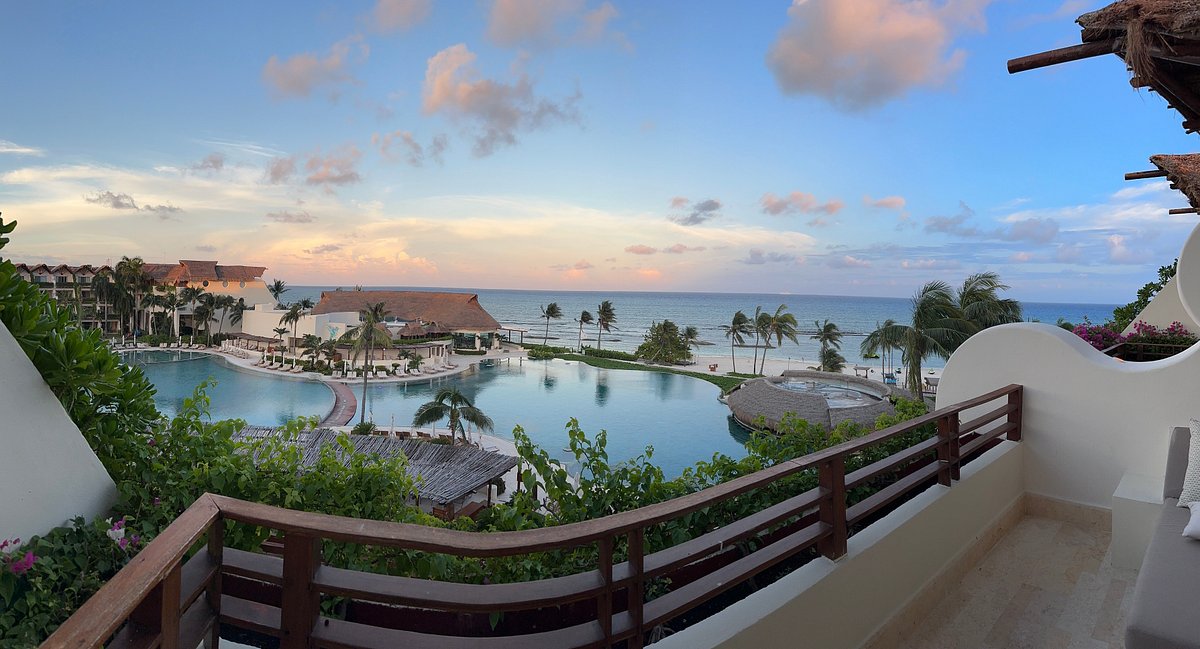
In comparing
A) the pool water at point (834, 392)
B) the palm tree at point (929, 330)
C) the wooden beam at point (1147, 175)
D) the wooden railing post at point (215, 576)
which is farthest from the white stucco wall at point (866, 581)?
the pool water at point (834, 392)

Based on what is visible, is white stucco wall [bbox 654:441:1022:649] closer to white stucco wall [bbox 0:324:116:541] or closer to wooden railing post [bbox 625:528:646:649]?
wooden railing post [bbox 625:528:646:649]

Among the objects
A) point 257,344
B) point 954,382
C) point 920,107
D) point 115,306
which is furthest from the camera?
point 257,344

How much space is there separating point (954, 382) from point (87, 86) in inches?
567

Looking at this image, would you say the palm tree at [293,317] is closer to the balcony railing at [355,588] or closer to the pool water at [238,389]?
the pool water at [238,389]

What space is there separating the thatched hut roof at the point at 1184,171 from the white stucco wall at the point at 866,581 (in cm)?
310

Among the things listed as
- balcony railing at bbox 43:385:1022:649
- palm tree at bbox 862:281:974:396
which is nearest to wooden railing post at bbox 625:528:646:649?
balcony railing at bbox 43:385:1022:649

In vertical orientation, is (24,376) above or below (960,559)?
above

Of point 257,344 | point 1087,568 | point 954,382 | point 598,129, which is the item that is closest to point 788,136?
point 598,129

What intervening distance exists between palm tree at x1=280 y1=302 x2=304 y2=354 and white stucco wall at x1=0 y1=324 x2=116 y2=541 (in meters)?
38.6

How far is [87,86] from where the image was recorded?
32.0 feet

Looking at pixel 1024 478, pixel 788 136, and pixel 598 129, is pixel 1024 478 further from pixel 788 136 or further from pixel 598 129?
pixel 598 129

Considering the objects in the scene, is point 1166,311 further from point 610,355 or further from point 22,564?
point 610,355

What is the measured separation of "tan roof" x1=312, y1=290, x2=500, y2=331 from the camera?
4100 cm

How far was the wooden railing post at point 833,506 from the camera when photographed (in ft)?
6.63
